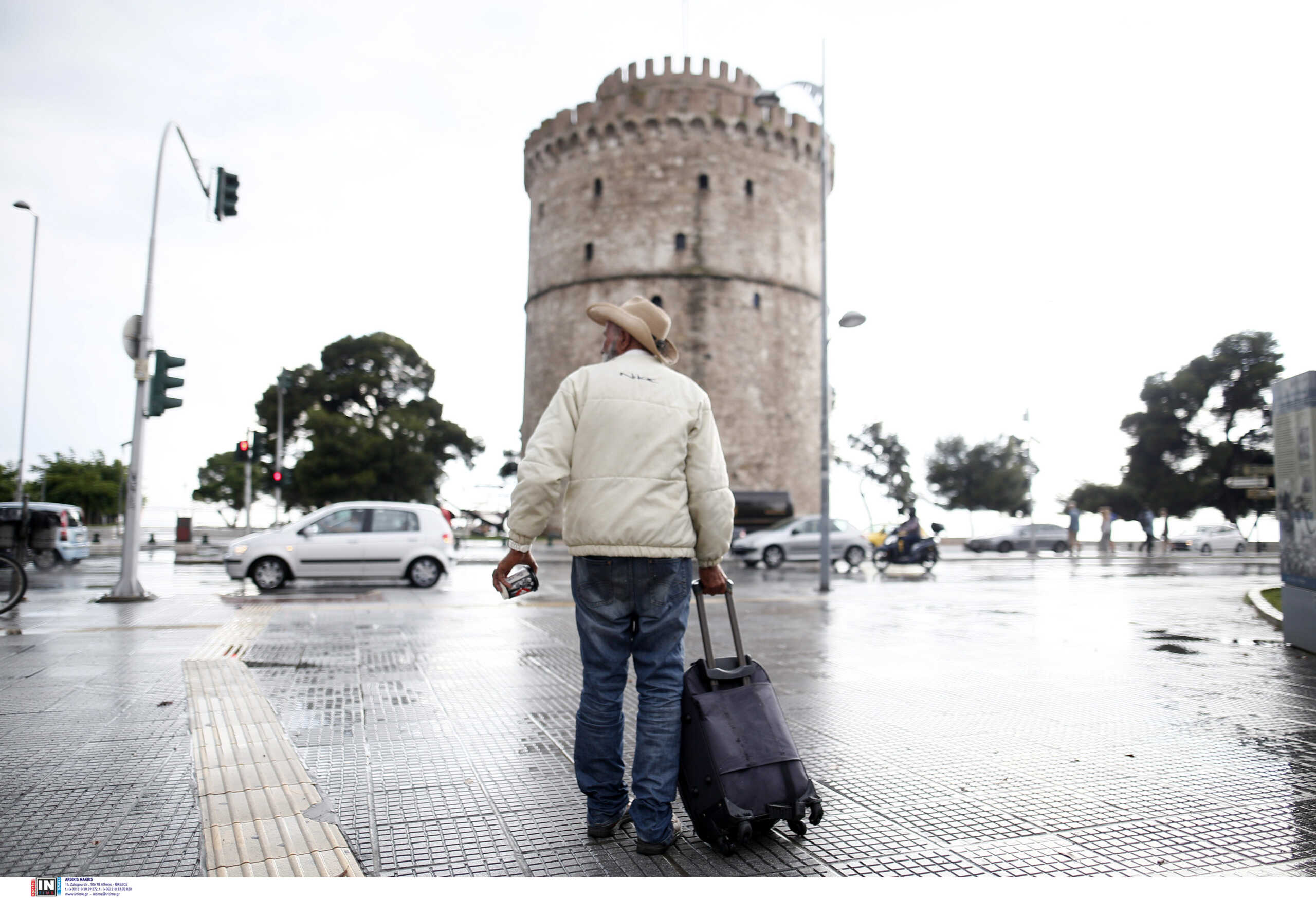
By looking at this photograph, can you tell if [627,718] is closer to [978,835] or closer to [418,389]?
[978,835]

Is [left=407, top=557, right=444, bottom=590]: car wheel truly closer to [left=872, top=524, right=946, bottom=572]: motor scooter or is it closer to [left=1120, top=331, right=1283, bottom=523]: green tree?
[left=872, top=524, right=946, bottom=572]: motor scooter

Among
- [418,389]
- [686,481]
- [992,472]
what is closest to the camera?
[686,481]

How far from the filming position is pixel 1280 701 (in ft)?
18.3

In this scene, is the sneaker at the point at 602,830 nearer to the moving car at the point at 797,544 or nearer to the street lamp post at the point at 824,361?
the street lamp post at the point at 824,361

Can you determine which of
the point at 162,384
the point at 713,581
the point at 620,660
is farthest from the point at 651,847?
the point at 162,384

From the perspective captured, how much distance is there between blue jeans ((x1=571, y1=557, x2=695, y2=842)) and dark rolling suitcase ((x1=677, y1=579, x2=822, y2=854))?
0.26 ft

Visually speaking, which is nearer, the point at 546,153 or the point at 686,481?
the point at 686,481

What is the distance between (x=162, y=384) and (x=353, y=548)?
4.01m

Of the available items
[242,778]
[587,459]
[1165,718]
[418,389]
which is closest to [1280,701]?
[1165,718]

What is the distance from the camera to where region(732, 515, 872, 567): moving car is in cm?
2431

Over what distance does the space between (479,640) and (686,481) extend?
5.49 m

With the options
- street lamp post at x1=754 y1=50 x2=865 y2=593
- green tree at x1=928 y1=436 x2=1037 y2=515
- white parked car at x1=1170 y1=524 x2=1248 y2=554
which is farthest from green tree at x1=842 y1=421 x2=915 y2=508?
street lamp post at x1=754 y1=50 x2=865 y2=593

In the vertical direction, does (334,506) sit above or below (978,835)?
above

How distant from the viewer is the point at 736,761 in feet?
9.85
